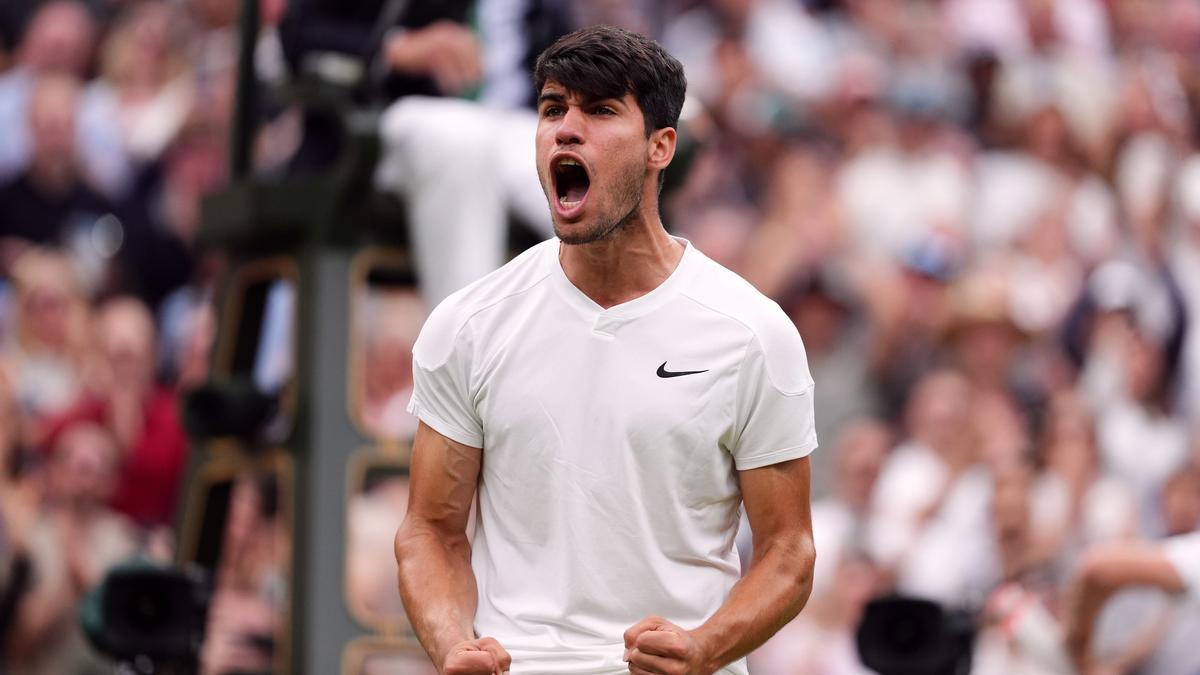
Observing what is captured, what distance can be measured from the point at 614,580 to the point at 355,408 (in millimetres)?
3001

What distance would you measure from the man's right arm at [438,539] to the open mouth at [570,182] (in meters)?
0.51

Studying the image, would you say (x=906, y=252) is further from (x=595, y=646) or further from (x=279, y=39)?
(x=595, y=646)

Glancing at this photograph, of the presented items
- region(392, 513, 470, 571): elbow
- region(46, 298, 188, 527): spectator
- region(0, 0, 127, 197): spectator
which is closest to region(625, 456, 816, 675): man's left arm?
region(392, 513, 470, 571): elbow

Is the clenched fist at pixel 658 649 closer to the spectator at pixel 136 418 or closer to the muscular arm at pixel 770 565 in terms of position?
the muscular arm at pixel 770 565

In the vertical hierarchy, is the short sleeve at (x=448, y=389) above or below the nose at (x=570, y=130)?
below

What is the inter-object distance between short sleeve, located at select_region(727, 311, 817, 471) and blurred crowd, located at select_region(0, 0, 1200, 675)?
2692mm

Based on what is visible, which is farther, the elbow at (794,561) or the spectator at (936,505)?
the spectator at (936,505)

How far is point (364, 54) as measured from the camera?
666cm

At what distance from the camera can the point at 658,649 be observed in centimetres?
341

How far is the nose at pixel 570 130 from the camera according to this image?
11.7ft

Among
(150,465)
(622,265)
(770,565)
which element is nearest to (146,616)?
(150,465)

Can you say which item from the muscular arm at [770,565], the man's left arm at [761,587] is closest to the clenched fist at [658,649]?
the man's left arm at [761,587]

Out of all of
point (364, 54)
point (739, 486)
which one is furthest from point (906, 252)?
point (739, 486)

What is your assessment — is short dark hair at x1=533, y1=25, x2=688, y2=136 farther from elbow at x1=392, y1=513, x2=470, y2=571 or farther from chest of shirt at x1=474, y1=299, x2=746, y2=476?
elbow at x1=392, y1=513, x2=470, y2=571
